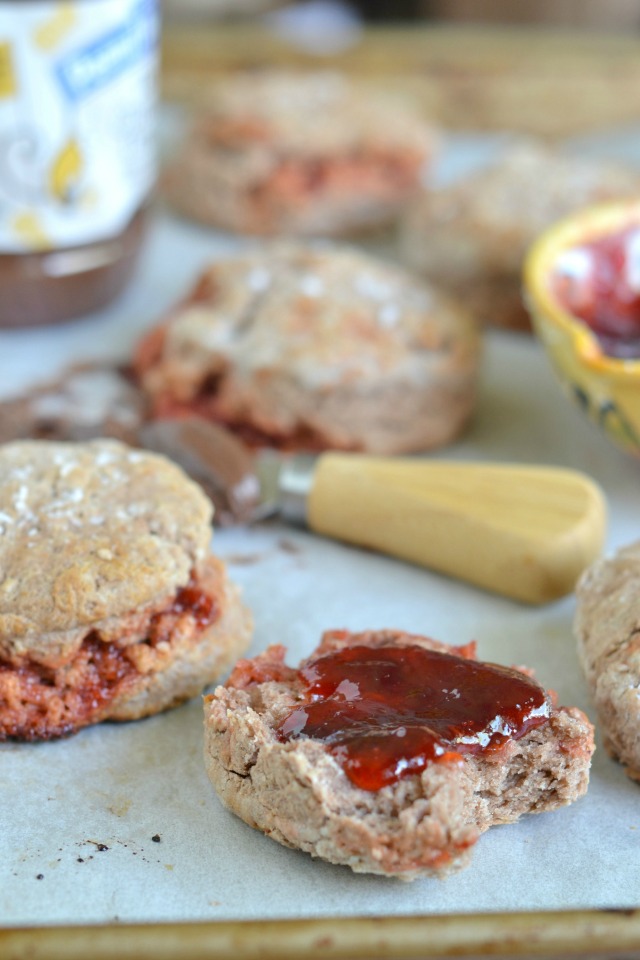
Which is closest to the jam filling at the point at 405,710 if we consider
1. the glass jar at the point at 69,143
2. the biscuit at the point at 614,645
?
the biscuit at the point at 614,645

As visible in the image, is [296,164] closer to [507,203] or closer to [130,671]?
[507,203]

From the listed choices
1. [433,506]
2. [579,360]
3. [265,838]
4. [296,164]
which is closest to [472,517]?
[433,506]

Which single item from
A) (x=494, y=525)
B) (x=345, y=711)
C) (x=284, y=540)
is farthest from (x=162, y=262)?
(x=345, y=711)

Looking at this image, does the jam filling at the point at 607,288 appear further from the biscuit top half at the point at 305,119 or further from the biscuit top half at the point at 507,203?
the biscuit top half at the point at 305,119

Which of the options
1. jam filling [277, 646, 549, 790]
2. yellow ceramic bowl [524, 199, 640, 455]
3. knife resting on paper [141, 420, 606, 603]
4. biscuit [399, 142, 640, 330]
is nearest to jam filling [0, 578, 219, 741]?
jam filling [277, 646, 549, 790]

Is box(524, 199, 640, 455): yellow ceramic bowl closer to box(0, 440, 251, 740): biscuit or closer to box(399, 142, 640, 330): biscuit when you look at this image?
box(399, 142, 640, 330): biscuit
